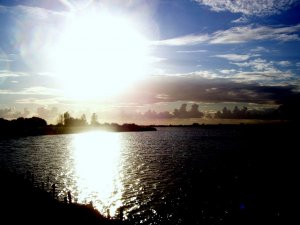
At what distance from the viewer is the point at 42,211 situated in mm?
36000

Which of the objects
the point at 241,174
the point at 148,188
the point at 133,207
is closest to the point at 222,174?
the point at 241,174

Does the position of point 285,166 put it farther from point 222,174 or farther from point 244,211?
point 244,211

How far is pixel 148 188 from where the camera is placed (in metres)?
62.3

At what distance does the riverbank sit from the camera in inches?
1275

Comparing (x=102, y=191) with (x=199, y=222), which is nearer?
(x=199, y=222)

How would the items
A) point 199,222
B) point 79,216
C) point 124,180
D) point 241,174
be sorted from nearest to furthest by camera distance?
point 79,216 → point 199,222 → point 124,180 → point 241,174

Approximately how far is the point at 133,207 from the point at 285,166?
64.0 meters

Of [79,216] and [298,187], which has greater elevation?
[79,216]

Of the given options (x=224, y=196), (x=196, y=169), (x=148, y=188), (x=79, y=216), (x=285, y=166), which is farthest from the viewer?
(x=285, y=166)

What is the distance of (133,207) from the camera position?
160ft

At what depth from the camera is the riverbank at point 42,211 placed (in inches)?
1275

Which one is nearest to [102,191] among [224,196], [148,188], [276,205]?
[148,188]

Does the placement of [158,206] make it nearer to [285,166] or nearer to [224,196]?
[224,196]

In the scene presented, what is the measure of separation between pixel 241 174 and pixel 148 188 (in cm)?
3071
